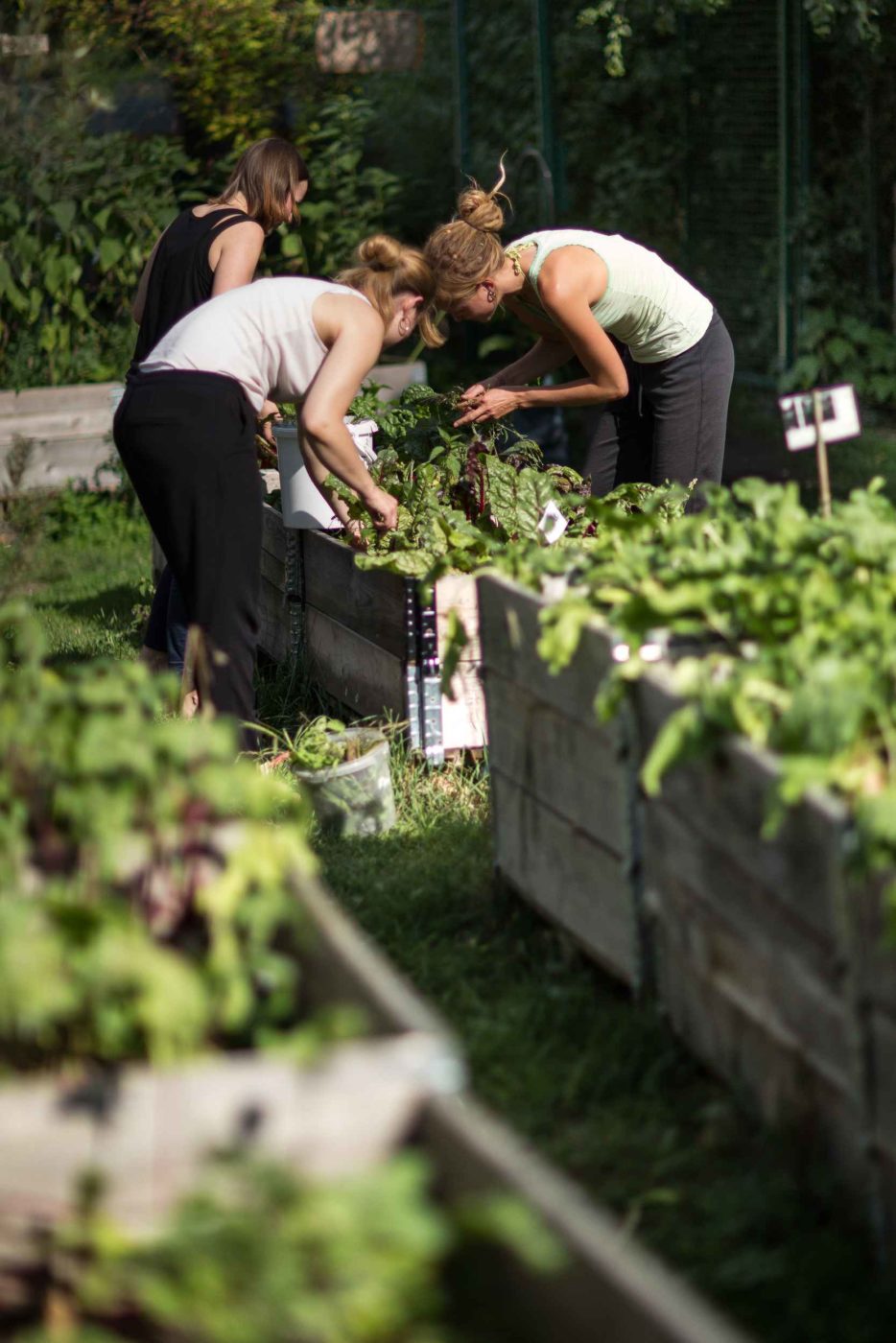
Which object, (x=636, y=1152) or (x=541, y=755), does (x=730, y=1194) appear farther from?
(x=541, y=755)

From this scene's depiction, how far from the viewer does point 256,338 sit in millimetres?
3980

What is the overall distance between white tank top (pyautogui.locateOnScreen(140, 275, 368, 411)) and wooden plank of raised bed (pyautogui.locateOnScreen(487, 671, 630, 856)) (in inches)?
45.8

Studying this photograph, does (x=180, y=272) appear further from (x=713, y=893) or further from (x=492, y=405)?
(x=713, y=893)

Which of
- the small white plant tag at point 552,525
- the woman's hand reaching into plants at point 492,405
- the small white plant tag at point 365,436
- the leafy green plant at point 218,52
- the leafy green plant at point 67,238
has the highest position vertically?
the leafy green plant at point 218,52

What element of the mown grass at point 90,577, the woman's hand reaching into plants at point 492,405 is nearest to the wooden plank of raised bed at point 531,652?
the mown grass at point 90,577

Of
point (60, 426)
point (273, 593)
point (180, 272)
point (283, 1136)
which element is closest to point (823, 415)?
point (283, 1136)

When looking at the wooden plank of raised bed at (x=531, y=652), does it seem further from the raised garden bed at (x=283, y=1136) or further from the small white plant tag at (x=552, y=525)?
the raised garden bed at (x=283, y=1136)

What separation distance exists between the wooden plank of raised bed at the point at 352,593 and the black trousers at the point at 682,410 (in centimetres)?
85

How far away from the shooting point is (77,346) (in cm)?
859

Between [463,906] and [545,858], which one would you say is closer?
[545,858]

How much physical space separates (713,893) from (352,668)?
2.40 meters

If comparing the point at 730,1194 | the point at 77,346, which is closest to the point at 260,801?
the point at 730,1194

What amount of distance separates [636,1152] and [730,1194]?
234 millimetres

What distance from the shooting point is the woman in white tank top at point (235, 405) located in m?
3.91
